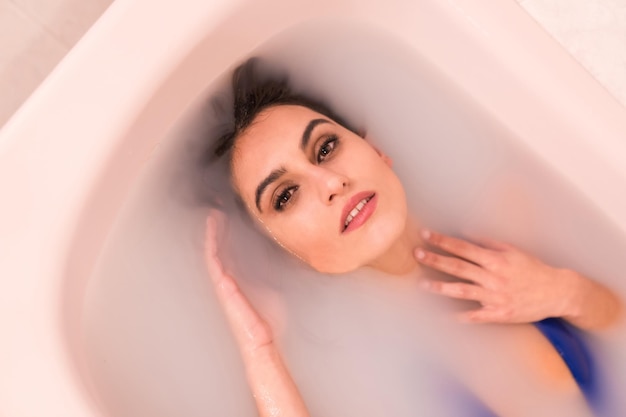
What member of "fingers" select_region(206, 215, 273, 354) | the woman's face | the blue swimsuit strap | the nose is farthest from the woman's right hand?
the blue swimsuit strap

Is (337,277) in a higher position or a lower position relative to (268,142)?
lower

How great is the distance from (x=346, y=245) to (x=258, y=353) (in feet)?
0.66

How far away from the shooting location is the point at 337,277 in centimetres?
98

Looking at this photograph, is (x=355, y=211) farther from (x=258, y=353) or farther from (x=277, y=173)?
(x=258, y=353)

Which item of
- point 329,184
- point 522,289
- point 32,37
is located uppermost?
point 32,37

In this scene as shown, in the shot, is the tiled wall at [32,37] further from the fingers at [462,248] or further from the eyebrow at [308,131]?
the fingers at [462,248]

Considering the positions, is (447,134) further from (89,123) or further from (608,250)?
(89,123)

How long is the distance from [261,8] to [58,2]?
0.38 meters

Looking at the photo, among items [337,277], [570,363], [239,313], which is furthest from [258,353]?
[570,363]

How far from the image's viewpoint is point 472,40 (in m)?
0.82

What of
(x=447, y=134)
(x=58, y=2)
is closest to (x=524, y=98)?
(x=447, y=134)

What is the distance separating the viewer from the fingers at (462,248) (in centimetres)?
89

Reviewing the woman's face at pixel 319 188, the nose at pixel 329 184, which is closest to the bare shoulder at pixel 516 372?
the woman's face at pixel 319 188

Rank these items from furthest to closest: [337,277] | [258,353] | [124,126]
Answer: [337,277] → [258,353] → [124,126]
